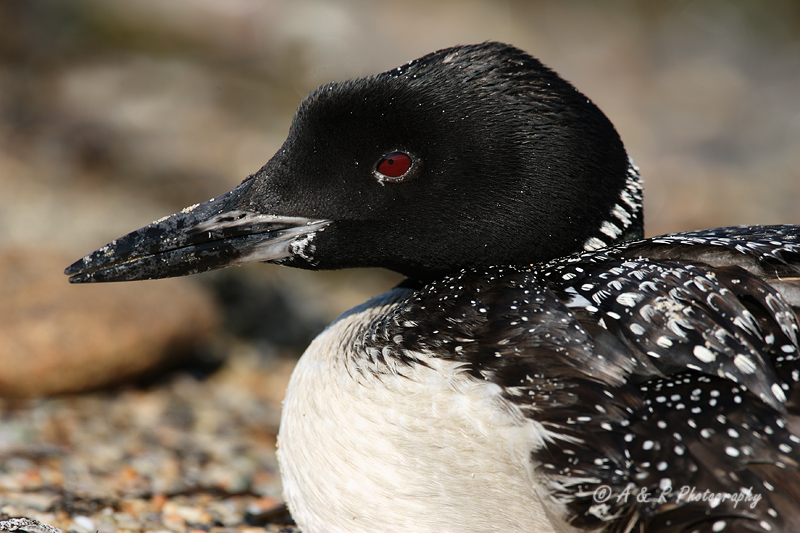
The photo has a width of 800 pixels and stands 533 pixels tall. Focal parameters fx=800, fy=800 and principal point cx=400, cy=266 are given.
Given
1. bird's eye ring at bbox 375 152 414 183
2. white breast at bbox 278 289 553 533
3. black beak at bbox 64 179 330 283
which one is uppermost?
bird's eye ring at bbox 375 152 414 183

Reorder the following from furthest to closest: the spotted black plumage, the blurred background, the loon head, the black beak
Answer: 1. the blurred background
2. the black beak
3. the loon head
4. the spotted black plumage

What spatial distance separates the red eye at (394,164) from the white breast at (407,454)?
0.65 metres

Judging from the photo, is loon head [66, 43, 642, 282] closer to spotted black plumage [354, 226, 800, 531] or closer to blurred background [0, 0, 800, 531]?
spotted black plumage [354, 226, 800, 531]

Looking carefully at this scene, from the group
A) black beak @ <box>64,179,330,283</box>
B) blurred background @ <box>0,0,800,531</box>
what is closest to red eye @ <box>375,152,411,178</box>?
black beak @ <box>64,179,330,283</box>

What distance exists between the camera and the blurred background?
459 cm

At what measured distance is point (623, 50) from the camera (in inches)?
450

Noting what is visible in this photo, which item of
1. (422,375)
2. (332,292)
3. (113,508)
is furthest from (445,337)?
(332,292)

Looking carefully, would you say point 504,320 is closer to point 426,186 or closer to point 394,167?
point 426,186

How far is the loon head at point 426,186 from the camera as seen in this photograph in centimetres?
306

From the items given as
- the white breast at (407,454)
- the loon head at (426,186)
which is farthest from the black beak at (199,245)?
the white breast at (407,454)

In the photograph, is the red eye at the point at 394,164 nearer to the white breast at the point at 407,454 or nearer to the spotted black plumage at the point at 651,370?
the spotted black plumage at the point at 651,370

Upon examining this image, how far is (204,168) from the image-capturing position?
26.8 feet

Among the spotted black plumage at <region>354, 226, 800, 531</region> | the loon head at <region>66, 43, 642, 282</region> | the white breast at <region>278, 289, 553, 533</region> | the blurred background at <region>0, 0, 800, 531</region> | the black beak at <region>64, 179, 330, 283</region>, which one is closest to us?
the spotted black plumage at <region>354, 226, 800, 531</region>

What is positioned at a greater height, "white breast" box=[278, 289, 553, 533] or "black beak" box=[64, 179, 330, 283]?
"black beak" box=[64, 179, 330, 283]
